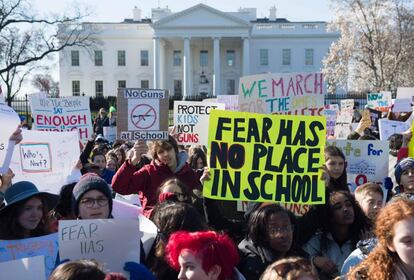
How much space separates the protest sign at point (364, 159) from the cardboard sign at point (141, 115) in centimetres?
205

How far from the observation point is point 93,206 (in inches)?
164

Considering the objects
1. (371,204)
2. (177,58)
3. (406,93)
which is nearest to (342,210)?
(371,204)

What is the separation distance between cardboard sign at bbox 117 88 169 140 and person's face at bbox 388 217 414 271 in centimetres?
429

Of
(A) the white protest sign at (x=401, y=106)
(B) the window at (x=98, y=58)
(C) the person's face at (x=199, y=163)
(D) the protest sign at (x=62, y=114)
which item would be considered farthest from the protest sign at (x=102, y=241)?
(B) the window at (x=98, y=58)

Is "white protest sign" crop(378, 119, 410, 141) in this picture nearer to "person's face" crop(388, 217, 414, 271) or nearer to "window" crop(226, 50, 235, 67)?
"person's face" crop(388, 217, 414, 271)

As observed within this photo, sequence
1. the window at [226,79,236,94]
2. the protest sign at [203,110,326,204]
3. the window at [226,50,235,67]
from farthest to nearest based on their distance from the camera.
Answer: the window at [226,50,235,67], the window at [226,79,236,94], the protest sign at [203,110,326,204]

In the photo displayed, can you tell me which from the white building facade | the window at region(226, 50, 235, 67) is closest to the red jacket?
the white building facade

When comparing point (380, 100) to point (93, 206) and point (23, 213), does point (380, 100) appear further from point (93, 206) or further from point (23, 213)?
point (23, 213)

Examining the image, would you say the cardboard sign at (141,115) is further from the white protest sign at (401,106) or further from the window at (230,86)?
the window at (230,86)

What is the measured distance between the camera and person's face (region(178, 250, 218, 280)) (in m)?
3.18

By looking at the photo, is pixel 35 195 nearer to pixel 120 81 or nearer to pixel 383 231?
pixel 383 231

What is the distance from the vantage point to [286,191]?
5.08 meters

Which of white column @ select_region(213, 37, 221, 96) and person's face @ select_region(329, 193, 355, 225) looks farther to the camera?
white column @ select_region(213, 37, 221, 96)

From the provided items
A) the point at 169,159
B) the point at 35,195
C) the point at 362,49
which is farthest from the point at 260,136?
the point at 362,49
